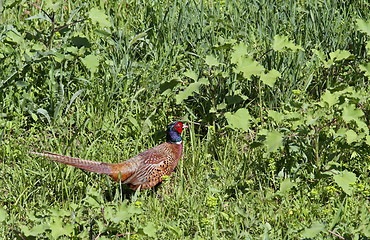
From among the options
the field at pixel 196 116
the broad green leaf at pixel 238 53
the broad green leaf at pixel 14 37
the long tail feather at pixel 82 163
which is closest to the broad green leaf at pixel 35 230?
the field at pixel 196 116

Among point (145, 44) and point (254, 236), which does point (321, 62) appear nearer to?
point (145, 44)

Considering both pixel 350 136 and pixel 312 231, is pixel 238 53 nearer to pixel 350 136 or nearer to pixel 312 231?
pixel 350 136

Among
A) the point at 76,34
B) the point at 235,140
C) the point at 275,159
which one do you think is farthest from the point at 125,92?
the point at 275,159

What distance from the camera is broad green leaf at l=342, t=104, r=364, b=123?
4992 millimetres

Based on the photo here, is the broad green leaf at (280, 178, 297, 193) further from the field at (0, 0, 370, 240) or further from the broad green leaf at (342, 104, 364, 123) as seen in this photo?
the broad green leaf at (342, 104, 364, 123)

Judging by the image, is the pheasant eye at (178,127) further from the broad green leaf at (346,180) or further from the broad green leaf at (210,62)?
the broad green leaf at (346,180)

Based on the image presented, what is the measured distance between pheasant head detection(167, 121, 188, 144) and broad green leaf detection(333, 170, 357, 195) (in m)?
1.40

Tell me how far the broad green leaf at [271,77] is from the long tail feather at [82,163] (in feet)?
4.68

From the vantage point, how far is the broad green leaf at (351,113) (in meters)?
4.99

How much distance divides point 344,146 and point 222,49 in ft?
4.19

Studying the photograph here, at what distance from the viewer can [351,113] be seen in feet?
16.4

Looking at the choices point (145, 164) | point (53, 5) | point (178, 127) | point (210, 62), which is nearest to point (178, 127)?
point (178, 127)

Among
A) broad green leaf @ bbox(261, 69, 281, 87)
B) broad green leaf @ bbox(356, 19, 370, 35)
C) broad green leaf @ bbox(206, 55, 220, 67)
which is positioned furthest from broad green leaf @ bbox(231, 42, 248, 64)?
broad green leaf @ bbox(356, 19, 370, 35)

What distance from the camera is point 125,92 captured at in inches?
246
